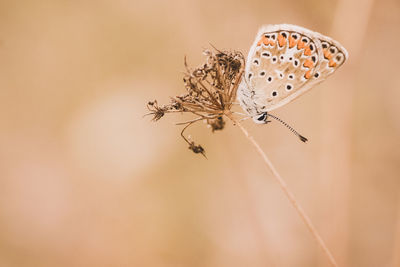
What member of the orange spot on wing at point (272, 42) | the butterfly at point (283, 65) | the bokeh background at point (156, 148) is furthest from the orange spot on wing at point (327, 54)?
the bokeh background at point (156, 148)

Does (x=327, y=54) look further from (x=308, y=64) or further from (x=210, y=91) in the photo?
(x=210, y=91)

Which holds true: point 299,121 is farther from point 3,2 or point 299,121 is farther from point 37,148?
point 3,2

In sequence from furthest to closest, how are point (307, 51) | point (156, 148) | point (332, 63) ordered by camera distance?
1. point (156, 148)
2. point (307, 51)
3. point (332, 63)

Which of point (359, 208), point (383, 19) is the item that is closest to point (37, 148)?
point (359, 208)

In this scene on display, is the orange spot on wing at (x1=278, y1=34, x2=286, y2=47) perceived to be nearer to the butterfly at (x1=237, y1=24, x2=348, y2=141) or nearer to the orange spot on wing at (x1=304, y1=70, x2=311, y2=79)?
the butterfly at (x1=237, y1=24, x2=348, y2=141)

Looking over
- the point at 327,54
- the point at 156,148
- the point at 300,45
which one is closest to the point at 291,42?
the point at 300,45
